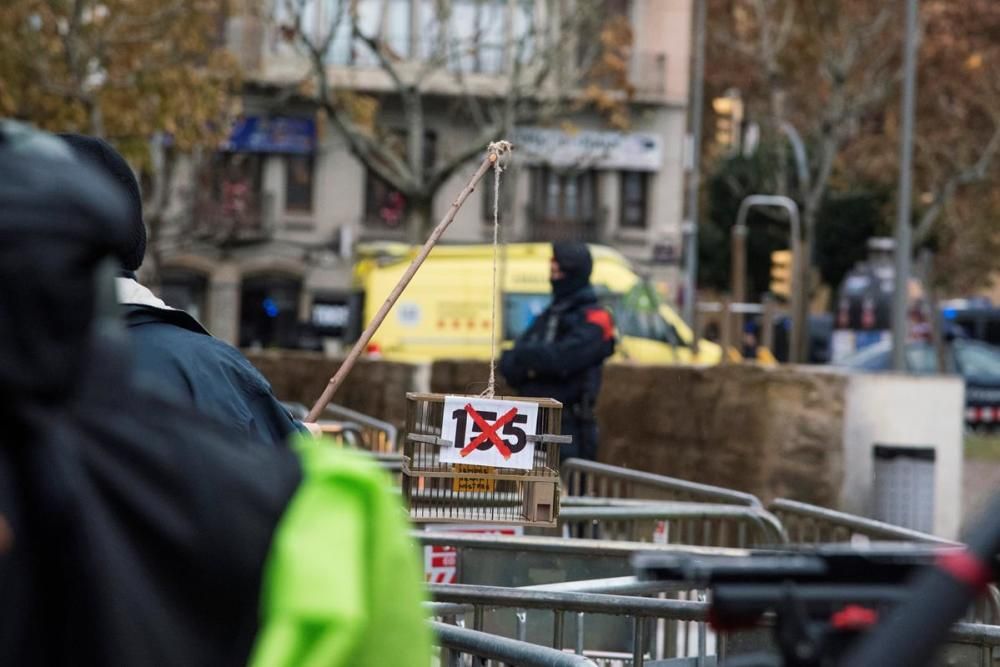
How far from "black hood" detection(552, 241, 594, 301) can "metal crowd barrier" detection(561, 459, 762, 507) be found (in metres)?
0.91

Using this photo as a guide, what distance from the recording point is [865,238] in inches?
2168

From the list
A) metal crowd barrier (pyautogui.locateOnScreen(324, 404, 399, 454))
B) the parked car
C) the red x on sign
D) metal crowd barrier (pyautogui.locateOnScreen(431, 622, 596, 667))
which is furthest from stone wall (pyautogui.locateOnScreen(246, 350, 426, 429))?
the parked car

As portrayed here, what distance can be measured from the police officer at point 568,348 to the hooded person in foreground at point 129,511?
29.0 ft

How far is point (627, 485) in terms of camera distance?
10516 mm

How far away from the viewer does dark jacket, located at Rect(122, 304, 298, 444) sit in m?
3.71

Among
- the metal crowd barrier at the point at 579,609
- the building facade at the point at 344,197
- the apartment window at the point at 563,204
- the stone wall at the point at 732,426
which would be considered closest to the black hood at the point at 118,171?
the metal crowd barrier at the point at 579,609

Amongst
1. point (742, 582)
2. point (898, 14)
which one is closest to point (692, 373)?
point (742, 582)

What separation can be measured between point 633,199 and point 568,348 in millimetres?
39377

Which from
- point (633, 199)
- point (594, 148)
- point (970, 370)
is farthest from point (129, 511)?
point (633, 199)

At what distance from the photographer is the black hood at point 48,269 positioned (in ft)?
4.96

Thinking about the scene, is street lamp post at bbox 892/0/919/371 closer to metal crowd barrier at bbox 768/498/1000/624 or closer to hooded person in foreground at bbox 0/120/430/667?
metal crowd barrier at bbox 768/498/1000/624

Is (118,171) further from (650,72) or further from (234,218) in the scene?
(650,72)

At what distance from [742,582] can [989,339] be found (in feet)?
169

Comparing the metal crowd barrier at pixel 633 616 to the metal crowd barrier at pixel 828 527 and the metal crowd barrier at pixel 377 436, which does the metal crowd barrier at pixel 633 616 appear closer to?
the metal crowd barrier at pixel 828 527
